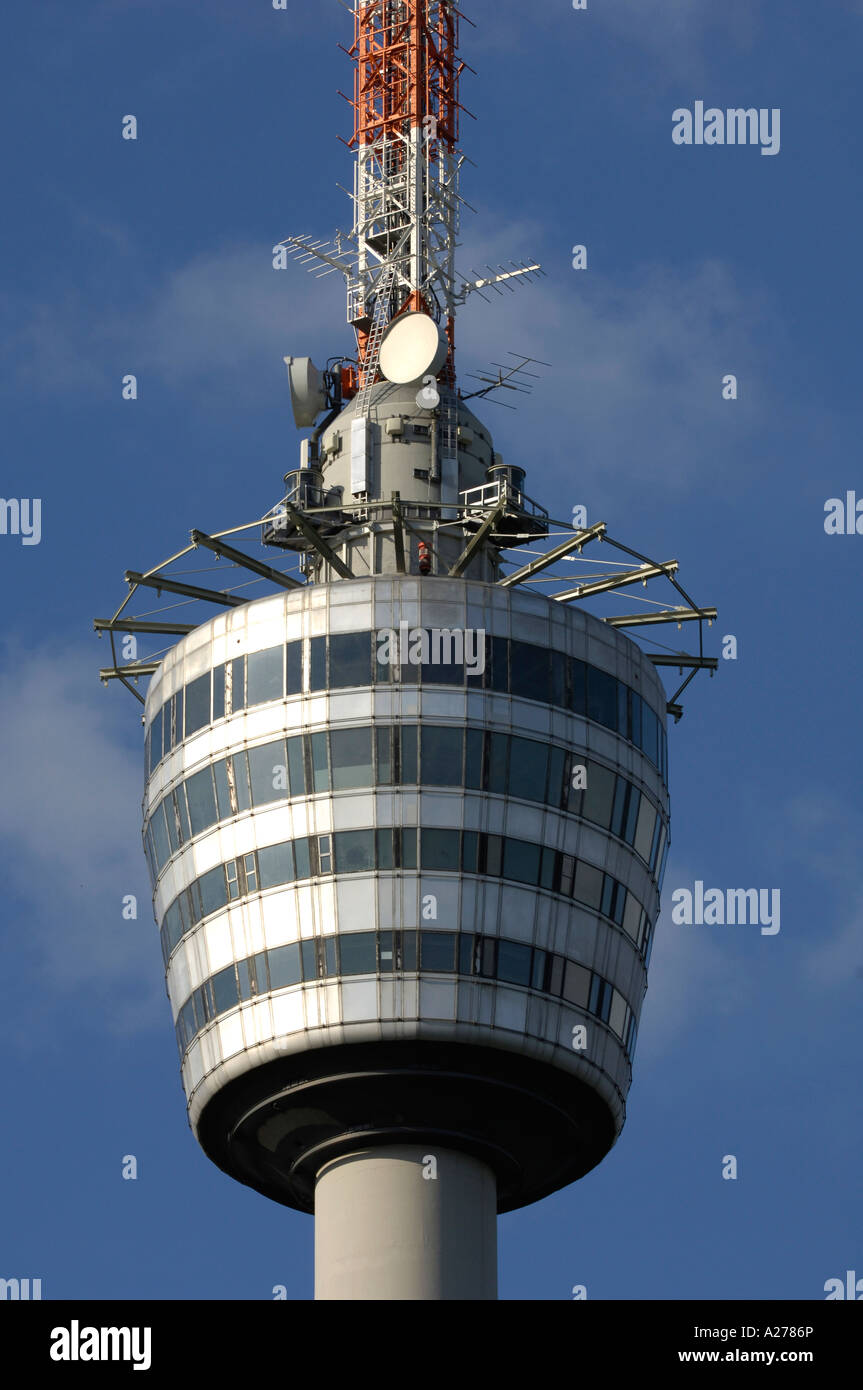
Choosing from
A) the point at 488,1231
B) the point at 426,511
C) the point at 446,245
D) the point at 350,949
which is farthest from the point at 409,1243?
the point at 446,245

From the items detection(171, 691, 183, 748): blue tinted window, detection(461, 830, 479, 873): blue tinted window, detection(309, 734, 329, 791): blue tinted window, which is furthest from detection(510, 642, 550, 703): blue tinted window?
detection(171, 691, 183, 748): blue tinted window

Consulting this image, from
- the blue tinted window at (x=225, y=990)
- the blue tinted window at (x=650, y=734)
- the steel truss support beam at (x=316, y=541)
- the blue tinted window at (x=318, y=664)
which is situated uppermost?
the steel truss support beam at (x=316, y=541)

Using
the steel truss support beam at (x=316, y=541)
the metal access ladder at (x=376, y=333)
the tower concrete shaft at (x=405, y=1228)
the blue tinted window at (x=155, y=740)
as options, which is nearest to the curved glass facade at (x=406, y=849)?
the blue tinted window at (x=155, y=740)

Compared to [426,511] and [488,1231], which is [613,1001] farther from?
[426,511]

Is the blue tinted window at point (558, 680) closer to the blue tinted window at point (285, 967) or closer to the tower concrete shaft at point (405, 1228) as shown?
the blue tinted window at point (285, 967)

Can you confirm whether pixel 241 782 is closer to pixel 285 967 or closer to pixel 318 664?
pixel 318 664

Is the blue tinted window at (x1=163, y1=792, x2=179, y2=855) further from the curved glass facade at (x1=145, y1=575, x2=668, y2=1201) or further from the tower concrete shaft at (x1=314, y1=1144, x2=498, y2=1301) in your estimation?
the tower concrete shaft at (x1=314, y1=1144, x2=498, y2=1301)
